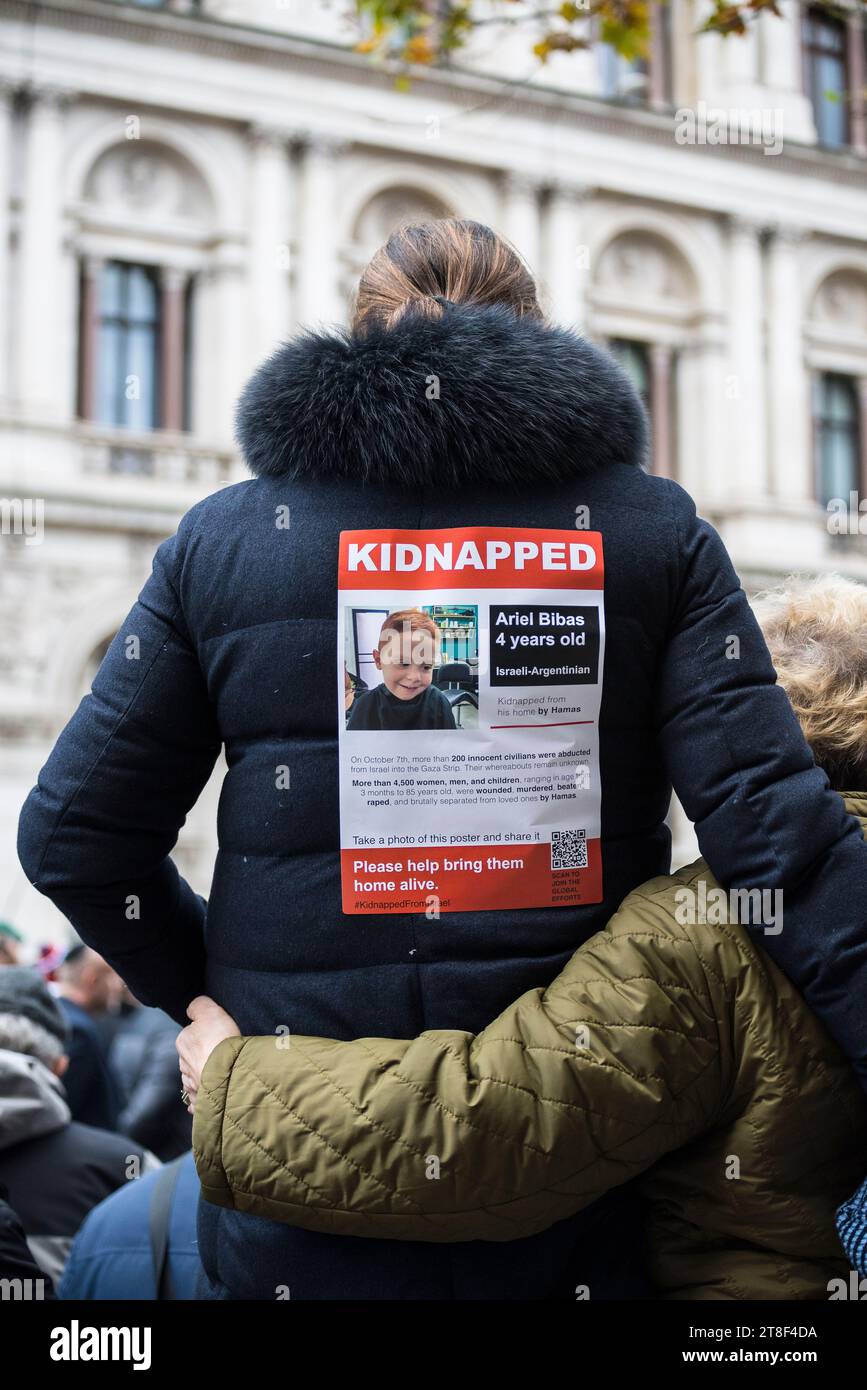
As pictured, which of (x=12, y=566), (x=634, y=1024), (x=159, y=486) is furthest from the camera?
(x=159, y=486)

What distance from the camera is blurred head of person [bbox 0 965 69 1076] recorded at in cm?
318

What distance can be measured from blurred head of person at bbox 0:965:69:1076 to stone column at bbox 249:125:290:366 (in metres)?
14.0

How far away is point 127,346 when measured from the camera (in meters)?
16.7

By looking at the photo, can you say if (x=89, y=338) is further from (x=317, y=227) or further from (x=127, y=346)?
(x=317, y=227)

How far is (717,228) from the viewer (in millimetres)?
19672

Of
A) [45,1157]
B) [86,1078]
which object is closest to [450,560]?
[45,1157]

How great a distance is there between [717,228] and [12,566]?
1028cm

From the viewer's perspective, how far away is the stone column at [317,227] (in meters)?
16.9

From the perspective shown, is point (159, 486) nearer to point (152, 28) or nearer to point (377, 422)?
point (152, 28)

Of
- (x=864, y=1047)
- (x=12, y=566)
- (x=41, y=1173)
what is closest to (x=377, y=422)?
(x=864, y=1047)

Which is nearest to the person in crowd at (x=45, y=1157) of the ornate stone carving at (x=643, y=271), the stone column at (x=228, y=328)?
the stone column at (x=228, y=328)

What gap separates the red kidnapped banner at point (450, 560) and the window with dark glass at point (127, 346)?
15.1 m

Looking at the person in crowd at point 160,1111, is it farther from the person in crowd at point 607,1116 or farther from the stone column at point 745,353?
the stone column at point 745,353

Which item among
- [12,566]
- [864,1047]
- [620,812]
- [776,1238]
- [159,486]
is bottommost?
[776,1238]
